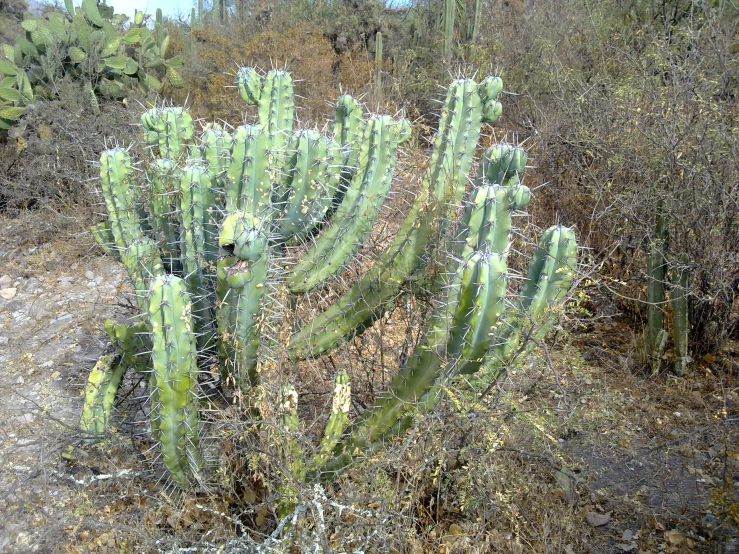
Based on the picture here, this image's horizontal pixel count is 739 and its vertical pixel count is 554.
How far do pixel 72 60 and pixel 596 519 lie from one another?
7.66m

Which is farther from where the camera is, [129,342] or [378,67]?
[378,67]

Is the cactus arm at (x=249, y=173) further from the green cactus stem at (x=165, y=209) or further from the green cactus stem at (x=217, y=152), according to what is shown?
the green cactus stem at (x=165, y=209)

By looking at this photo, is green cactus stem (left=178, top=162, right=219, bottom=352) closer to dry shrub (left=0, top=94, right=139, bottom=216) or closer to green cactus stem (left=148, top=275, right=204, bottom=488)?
green cactus stem (left=148, top=275, right=204, bottom=488)

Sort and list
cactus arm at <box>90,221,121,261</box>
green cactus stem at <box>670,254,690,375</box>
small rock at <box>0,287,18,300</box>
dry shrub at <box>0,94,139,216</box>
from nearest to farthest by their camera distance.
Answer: cactus arm at <box>90,221,121,261</box>
green cactus stem at <box>670,254,690,375</box>
small rock at <box>0,287,18,300</box>
dry shrub at <box>0,94,139,216</box>

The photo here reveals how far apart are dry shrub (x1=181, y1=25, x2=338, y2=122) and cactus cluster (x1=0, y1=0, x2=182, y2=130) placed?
40.8 inches

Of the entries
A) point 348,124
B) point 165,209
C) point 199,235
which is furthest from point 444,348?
point 348,124

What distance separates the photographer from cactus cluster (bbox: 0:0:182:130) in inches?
289

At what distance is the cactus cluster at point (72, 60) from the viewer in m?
7.33

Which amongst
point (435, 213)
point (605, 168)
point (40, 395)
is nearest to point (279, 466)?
point (435, 213)

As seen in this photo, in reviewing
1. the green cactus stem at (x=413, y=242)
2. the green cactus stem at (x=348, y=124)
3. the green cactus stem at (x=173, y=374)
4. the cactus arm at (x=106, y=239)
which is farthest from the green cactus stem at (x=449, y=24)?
the green cactus stem at (x=173, y=374)

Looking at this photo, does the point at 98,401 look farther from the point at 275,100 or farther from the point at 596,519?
the point at 596,519

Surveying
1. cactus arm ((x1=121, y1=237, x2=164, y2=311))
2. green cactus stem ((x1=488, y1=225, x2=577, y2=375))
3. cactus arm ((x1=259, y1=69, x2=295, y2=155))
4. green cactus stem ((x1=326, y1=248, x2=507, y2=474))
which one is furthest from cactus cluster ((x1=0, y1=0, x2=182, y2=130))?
green cactus stem ((x1=488, y1=225, x2=577, y2=375))

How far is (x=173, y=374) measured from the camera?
7.99 feet

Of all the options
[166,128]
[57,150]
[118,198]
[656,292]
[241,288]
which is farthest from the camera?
[57,150]
